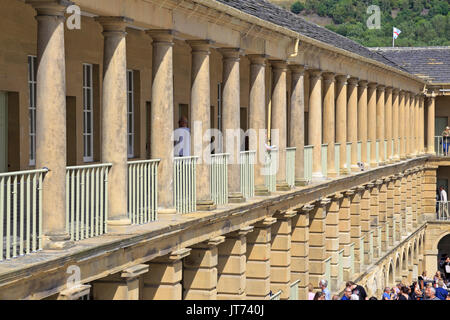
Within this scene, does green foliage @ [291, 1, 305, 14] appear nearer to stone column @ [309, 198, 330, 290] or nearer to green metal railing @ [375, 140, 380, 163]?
green metal railing @ [375, 140, 380, 163]

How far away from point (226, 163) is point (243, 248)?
5.19 ft

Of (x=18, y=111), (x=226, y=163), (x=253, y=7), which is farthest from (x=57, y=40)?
(x=253, y=7)

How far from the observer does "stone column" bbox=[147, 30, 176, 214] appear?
13.9 metres

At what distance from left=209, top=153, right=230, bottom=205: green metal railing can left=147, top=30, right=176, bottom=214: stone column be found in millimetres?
2048

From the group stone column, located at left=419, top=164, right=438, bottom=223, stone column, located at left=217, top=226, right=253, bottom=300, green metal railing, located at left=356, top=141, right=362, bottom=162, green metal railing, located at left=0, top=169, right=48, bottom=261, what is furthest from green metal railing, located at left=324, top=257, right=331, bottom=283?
stone column, located at left=419, top=164, right=438, bottom=223

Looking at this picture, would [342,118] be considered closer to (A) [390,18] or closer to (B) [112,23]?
(B) [112,23]

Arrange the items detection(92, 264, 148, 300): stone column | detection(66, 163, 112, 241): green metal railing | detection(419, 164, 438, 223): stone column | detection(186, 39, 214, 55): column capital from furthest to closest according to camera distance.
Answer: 1. detection(419, 164, 438, 223): stone column
2. detection(186, 39, 214, 55): column capital
3. detection(92, 264, 148, 300): stone column
4. detection(66, 163, 112, 241): green metal railing

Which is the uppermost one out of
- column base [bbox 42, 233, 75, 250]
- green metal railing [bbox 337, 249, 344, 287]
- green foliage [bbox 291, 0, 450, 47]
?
green foliage [bbox 291, 0, 450, 47]

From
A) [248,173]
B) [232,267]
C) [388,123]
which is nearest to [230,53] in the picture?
[248,173]

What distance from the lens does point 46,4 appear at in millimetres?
10242

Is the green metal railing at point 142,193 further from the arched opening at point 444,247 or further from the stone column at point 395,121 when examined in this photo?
the arched opening at point 444,247

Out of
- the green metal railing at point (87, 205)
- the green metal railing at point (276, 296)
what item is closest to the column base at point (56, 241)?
the green metal railing at point (87, 205)
